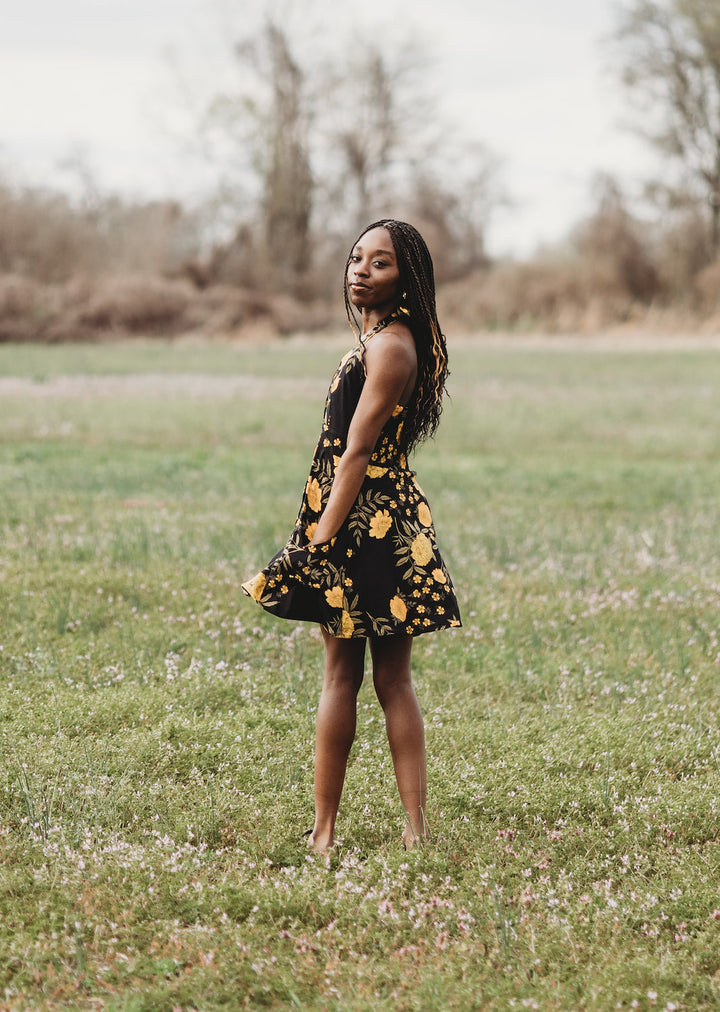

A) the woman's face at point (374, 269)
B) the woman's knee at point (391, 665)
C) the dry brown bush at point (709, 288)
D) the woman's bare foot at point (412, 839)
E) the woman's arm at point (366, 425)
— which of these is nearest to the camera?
the woman's arm at point (366, 425)

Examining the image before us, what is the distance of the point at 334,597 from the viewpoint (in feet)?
12.5

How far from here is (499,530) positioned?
32.2 ft

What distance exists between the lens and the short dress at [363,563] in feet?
12.5

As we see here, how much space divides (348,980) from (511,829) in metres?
1.25

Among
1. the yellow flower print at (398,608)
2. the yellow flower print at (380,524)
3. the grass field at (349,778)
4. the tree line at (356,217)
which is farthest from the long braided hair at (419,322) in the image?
the tree line at (356,217)

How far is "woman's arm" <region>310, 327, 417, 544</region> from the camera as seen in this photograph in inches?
148

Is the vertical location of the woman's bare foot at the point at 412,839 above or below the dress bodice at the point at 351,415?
below

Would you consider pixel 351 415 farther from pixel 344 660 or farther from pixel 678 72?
pixel 678 72

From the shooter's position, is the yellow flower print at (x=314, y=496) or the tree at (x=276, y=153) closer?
the yellow flower print at (x=314, y=496)

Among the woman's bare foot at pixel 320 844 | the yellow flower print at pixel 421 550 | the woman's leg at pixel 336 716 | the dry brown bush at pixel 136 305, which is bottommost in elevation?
the woman's bare foot at pixel 320 844

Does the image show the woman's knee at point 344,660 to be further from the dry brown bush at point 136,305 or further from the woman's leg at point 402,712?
the dry brown bush at point 136,305

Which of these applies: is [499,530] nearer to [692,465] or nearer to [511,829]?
[511,829]

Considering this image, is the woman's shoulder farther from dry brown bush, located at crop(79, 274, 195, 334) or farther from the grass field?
dry brown bush, located at crop(79, 274, 195, 334)

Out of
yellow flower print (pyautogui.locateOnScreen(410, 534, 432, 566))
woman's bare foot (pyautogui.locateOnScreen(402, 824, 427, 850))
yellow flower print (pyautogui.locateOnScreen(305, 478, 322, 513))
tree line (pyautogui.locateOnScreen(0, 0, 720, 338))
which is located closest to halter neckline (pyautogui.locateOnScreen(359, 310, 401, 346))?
yellow flower print (pyautogui.locateOnScreen(305, 478, 322, 513))
